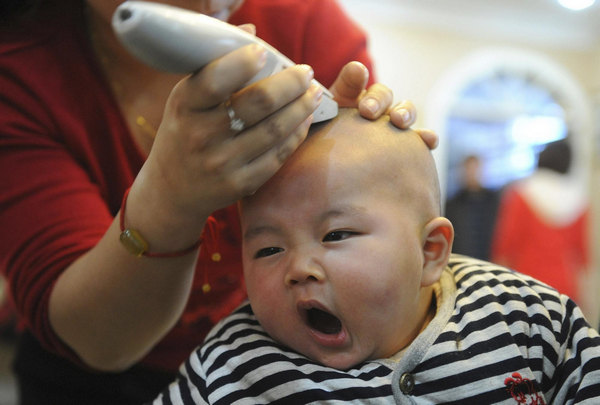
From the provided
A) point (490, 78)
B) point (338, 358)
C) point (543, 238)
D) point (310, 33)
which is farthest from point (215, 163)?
point (490, 78)

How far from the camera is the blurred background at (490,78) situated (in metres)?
3.34

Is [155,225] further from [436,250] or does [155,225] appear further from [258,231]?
[436,250]

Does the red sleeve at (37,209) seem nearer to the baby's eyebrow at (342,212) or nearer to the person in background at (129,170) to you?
the person in background at (129,170)

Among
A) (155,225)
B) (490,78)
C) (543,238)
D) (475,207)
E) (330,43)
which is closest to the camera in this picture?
(155,225)

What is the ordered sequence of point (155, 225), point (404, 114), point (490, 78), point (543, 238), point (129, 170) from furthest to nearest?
point (490, 78) < point (543, 238) < point (129, 170) < point (404, 114) < point (155, 225)

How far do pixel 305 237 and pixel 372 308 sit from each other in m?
0.12

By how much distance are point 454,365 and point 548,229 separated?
5.66ft

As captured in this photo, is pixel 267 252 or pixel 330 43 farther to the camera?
pixel 330 43

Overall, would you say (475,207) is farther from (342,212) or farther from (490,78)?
(342,212)

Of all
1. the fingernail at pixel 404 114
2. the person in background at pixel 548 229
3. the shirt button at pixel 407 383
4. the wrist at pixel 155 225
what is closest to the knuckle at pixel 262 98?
the wrist at pixel 155 225

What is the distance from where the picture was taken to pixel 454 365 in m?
0.61

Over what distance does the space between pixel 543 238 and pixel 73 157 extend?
1.88m

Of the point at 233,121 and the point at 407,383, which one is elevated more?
the point at 233,121

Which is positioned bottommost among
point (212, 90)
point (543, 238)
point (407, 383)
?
point (543, 238)
